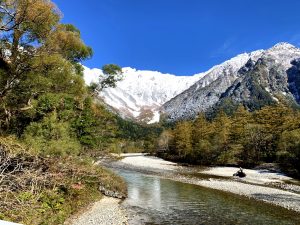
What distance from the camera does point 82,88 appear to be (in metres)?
30.9

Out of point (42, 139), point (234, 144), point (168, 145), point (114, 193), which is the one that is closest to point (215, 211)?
point (114, 193)

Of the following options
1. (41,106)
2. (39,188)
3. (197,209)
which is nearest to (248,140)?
(197,209)

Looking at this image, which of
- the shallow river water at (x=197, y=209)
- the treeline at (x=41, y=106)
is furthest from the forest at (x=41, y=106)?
the shallow river water at (x=197, y=209)

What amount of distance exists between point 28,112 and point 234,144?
63414 mm

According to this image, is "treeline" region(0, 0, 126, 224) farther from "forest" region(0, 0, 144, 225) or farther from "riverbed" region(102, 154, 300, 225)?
"riverbed" region(102, 154, 300, 225)

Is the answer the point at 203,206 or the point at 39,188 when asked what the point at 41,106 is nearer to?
the point at 39,188

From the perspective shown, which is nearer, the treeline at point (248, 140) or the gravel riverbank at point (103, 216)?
the gravel riverbank at point (103, 216)

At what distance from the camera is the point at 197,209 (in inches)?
1121

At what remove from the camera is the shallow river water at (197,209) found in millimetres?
24766

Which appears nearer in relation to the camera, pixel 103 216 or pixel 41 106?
pixel 103 216

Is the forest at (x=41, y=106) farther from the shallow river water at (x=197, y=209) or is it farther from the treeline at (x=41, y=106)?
the shallow river water at (x=197, y=209)

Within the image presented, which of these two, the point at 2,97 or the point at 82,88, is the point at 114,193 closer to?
the point at 82,88

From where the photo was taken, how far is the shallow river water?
24766 millimetres

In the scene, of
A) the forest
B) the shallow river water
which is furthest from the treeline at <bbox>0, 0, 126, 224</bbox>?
the shallow river water
